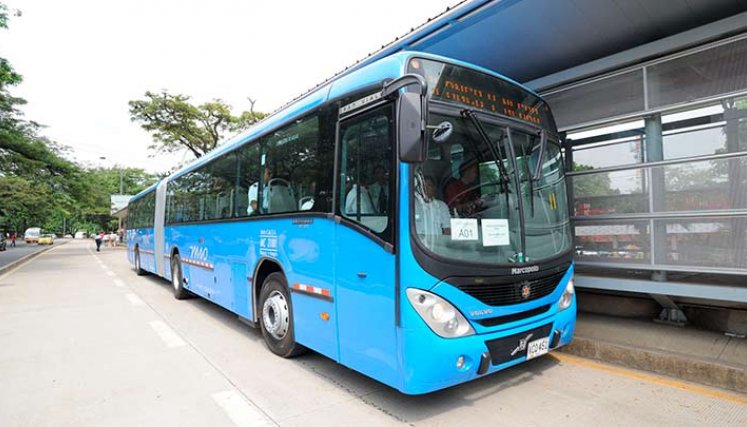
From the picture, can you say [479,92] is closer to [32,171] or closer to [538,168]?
[538,168]

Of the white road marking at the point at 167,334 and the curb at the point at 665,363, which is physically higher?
the curb at the point at 665,363

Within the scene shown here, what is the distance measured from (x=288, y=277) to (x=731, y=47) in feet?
17.4

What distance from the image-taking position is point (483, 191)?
3.53 m

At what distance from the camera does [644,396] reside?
3.71 meters

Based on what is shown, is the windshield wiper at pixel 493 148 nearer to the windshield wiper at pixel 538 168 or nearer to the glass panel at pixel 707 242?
the windshield wiper at pixel 538 168

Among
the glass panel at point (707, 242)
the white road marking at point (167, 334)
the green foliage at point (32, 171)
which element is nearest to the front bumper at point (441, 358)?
the glass panel at point (707, 242)

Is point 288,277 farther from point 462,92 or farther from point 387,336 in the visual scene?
point 462,92

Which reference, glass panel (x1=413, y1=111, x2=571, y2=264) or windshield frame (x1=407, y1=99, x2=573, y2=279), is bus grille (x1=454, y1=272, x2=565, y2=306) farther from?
glass panel (x1=413, y1=111, x2=571, y2=264)

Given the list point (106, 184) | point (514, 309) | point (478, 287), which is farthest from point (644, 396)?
point (106, 184)

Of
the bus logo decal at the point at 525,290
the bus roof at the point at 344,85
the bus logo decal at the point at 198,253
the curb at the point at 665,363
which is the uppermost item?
the bus roof at the point at 344,85

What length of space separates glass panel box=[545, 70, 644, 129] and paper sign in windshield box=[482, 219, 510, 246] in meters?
2.98

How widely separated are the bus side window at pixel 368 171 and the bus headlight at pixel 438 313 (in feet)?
1.63

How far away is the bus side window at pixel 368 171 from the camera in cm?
332

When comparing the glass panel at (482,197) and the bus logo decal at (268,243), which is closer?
the glass panel at (482,197)
